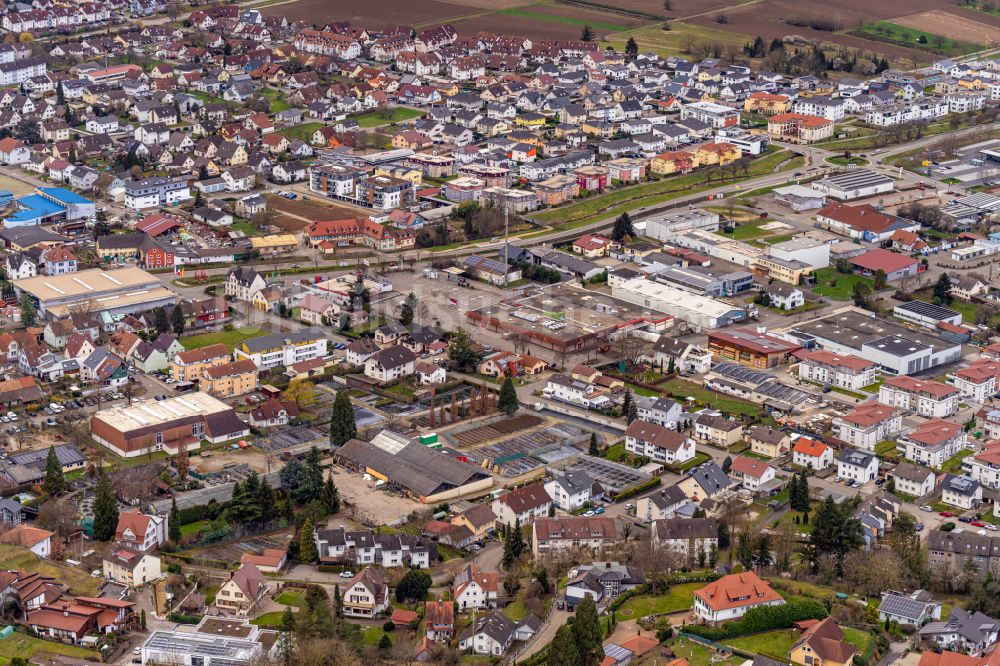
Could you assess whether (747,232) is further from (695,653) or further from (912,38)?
(912,38)

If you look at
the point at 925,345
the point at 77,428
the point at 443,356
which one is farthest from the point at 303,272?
the point at 925,345

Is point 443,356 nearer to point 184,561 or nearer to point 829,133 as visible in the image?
point 184,561

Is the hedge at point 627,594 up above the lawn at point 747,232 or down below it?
below

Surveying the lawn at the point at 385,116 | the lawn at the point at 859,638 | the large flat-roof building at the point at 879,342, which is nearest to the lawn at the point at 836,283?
the large flat-roof building at the point at 879,342

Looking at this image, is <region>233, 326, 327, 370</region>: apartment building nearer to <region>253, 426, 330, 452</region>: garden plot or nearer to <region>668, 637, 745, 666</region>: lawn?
<region>253, 426, 330, 452</region>: garden plot

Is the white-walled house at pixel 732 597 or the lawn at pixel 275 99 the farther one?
the lawn at pixel 275 99

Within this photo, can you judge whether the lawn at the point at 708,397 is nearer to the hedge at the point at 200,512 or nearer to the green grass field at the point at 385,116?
the hedge at the point at 200,512
